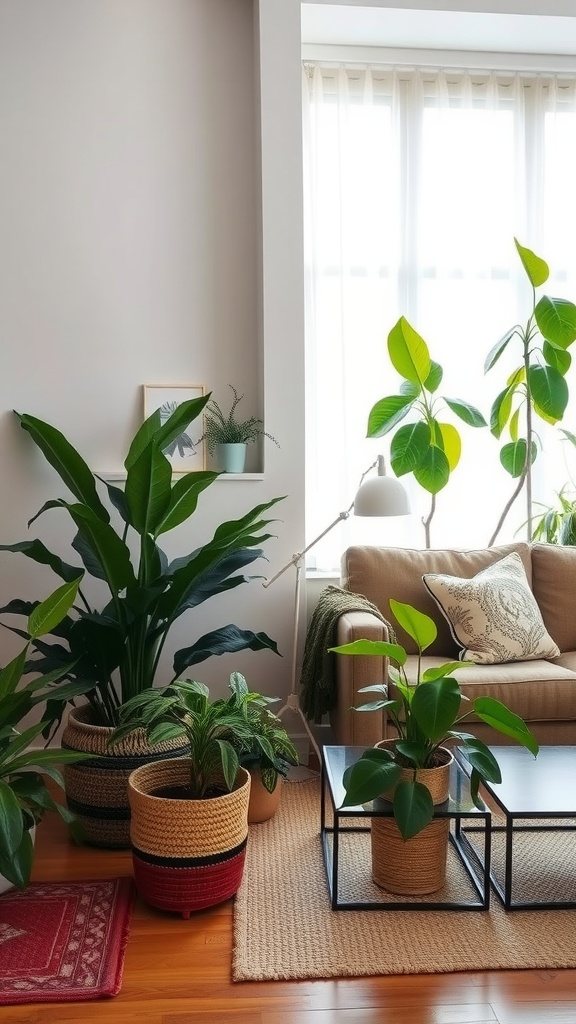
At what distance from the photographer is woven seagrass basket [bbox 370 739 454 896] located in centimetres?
230

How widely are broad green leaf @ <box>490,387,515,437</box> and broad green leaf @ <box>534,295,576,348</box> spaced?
0.30 metres

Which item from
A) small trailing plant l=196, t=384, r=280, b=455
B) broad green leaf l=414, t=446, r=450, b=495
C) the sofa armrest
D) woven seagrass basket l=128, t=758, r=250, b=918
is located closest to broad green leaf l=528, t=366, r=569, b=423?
broad green leaf l=414, t=446, r=450, b=495

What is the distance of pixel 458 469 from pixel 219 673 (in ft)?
4.72

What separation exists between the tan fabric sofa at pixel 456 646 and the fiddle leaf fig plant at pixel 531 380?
1.12ft

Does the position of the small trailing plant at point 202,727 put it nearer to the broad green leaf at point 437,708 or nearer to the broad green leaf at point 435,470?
the broad green leaf at point 437,708

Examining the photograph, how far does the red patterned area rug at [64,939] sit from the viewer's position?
78.2 inches

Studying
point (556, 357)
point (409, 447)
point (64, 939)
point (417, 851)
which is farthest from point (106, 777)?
point (556, 357)

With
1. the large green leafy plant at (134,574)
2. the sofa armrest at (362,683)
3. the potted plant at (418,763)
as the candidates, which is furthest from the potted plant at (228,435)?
the potted plant at (418,763)

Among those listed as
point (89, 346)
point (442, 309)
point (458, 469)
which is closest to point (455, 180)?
point (442, 309)

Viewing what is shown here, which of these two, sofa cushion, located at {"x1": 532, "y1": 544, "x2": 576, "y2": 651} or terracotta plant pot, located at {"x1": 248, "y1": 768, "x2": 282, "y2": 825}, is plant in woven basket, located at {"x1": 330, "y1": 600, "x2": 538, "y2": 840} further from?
sofa cushion, located at {"x1": 532, "y1": 544, "x2": 576, "y2": 651}

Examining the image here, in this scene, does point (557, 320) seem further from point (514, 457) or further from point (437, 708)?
point (437, 708)

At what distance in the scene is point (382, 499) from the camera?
3.14 metres

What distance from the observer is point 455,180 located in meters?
4.07

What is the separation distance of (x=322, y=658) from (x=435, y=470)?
985mm
